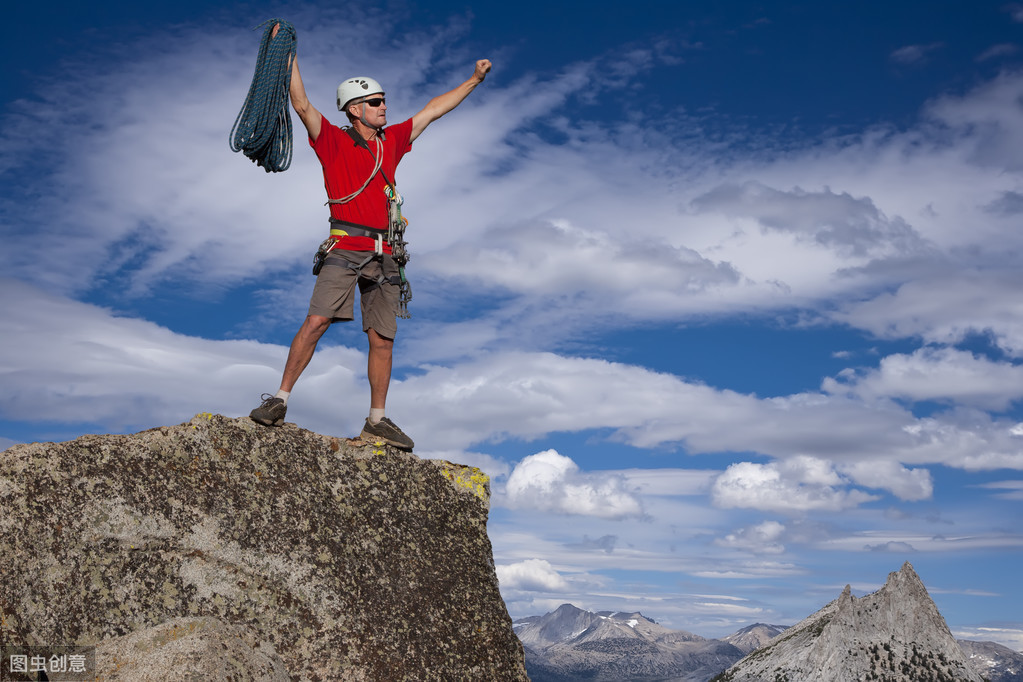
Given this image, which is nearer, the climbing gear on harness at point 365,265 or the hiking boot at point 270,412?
the hiking boot at point 270,412

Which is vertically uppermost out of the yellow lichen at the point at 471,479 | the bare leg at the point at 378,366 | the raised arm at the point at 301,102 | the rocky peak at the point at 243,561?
the raised arm at the point at 301,102

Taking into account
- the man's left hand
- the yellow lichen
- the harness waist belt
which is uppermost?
the man's left hand

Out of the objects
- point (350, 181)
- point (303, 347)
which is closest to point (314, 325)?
point (303, 347)

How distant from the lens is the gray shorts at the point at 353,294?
33.6 feet

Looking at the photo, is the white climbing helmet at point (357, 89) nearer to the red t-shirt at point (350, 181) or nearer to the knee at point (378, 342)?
the red t-shirt at point (350, 181)

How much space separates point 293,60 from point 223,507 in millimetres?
5356

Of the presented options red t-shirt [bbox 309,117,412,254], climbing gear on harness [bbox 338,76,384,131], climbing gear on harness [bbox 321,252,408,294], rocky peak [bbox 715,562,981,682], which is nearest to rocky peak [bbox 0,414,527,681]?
climbing gear on harness [bbox 321,252,408,294]

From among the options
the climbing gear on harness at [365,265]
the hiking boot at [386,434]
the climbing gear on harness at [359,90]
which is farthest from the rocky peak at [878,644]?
the climbing gear on harness at [359,90]

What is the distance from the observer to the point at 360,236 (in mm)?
10492

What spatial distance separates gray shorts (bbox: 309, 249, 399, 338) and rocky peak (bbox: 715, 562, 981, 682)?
5087 inches

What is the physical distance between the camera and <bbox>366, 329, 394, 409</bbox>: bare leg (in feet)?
35.3

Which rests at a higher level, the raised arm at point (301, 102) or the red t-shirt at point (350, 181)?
the raised arm at point (301, 102)

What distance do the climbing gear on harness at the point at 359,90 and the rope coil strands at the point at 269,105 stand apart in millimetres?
694

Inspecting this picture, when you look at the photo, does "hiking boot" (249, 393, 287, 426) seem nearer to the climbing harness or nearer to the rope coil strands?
the climbing harness
